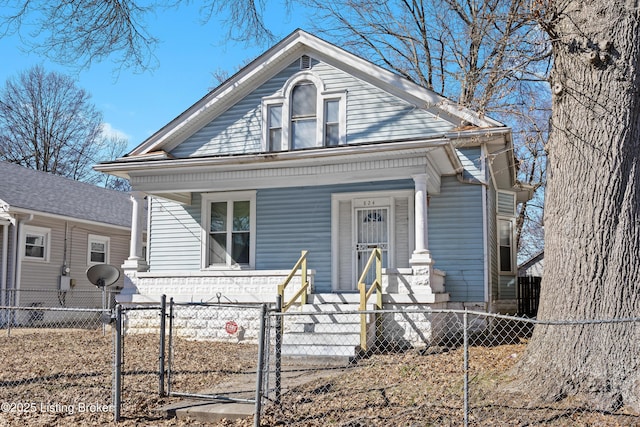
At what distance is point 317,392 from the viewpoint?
7.30 m

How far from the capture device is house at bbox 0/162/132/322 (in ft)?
58.2

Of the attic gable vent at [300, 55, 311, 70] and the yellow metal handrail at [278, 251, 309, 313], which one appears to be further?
the attic gable vent at [300, 55, 311, 70]

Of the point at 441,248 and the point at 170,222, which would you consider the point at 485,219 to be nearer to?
the point at 441,248

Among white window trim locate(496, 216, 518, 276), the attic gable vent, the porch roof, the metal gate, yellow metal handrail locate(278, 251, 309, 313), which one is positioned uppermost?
the attic gable vent

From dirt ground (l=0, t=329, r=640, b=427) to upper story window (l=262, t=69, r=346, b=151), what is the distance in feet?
18.8

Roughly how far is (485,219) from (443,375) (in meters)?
5.67

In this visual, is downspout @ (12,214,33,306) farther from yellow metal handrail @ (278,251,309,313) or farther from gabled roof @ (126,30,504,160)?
yellow metal handrail @ (278,251,309,313)

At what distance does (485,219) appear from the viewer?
12977 mm

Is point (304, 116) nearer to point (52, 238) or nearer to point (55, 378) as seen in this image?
point (55, 378)

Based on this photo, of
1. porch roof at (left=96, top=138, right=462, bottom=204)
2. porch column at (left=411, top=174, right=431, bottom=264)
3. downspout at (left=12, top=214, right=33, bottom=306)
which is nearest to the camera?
porch column at (left=411, top=174, right=431, bottom=264)

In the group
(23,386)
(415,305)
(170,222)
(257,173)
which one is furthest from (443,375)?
(170,222)

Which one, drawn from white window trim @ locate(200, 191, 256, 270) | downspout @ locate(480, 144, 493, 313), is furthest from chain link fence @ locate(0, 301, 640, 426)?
white window trim @ locate(200, 191, 256, 270)

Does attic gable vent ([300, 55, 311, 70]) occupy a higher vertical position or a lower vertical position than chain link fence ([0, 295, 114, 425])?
higher

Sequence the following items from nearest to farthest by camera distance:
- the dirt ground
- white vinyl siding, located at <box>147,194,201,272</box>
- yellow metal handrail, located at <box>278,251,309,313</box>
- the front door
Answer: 1. the dirt ground
2. yellow metal handrail, located at <box>278,251,309,313</box>
3. the front door
4. white vinyl siding, located at <box>147,194,201,272</box>
